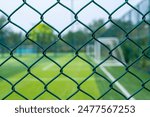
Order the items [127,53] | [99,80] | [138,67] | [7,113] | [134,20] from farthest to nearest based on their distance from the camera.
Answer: [127,53], [134,20], [138,67], [99,80], [7,113]

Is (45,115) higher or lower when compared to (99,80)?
lower

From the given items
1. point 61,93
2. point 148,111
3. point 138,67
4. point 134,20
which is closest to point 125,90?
point 61,93

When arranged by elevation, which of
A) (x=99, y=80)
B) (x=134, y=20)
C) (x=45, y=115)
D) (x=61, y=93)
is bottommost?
(x=45, y=115)

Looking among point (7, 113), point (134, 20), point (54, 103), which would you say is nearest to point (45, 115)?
point (54, 103)

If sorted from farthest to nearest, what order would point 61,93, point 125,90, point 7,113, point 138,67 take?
point 138,67 < point 125,90 < point 61,93 < point 7,113

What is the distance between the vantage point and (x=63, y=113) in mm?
1765

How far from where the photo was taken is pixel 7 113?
1742 mm

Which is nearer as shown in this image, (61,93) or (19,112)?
(19,112)

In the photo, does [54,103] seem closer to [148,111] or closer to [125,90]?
[148,111]

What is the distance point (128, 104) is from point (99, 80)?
5987mm

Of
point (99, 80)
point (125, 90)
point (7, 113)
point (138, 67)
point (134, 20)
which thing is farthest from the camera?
point (134, 20)

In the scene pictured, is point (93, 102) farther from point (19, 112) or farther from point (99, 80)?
point (99, 80)

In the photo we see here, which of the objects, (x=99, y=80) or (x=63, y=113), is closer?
(x=63, y=113)

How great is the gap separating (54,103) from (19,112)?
199mm
